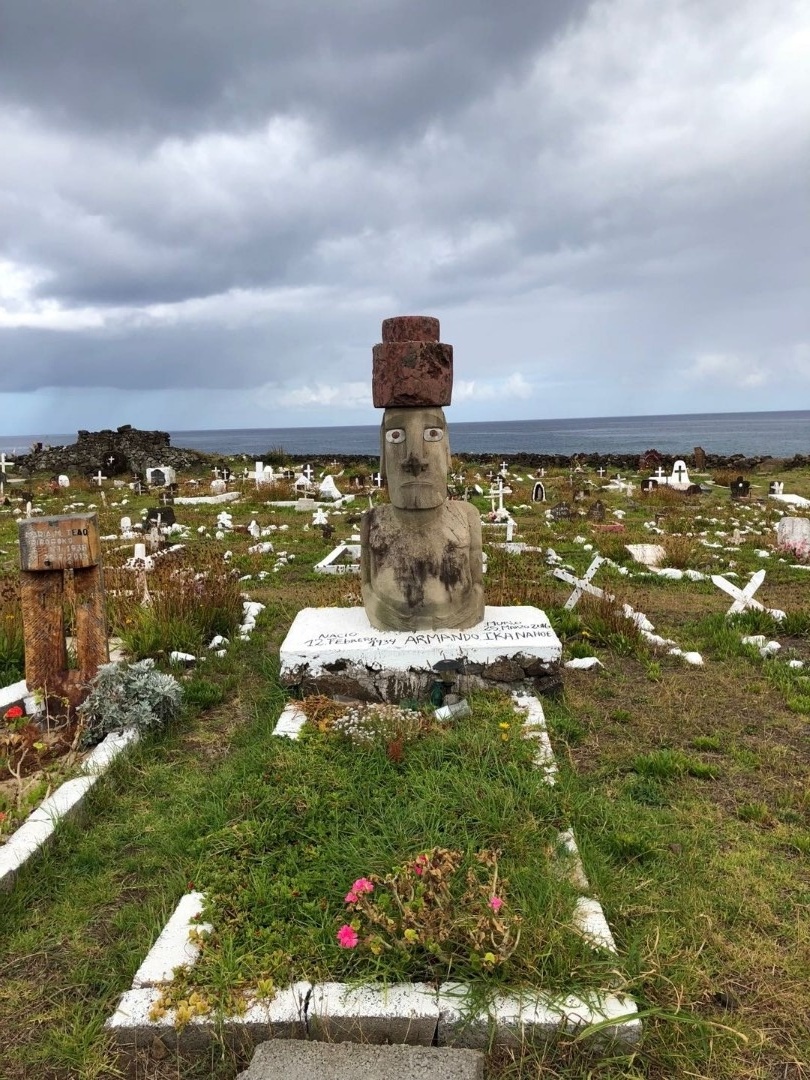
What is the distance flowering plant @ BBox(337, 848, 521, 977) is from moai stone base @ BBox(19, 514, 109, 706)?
3.39 meters

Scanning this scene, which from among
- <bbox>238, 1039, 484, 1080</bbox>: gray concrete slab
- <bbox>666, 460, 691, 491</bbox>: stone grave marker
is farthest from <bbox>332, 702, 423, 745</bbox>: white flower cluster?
<bbox>666, 460, 691, 491</bbox>: stone grave marker

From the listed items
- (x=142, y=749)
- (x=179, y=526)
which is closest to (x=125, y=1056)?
(x=142, y=749)

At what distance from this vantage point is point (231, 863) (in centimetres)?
346

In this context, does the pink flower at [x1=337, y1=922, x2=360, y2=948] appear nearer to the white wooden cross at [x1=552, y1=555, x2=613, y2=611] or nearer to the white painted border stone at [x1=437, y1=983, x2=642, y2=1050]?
the white painted border stone at [x1=437, y1=983, x2=642, y2=1050]

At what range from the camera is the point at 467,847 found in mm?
3383

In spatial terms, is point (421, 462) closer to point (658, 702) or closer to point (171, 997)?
point (658, 702)

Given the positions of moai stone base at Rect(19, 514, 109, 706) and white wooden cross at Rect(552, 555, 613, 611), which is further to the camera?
white wooden cross at Rect(552, 555, 613, 611)

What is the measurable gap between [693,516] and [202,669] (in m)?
12.4

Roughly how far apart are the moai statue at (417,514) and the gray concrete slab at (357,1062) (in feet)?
11.7

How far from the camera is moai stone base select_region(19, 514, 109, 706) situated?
17.5 ft

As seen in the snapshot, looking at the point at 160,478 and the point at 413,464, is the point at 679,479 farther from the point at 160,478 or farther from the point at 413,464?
the point at 413,464

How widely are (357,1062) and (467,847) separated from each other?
44.4 inches

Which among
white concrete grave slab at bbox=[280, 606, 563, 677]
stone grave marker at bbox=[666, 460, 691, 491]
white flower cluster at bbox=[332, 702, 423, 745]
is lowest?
white flower cluster at bbox=[332, 702, 423, 745]

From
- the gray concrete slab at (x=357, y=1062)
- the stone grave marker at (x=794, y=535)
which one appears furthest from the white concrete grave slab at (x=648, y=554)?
the gray concrete slab at (x=357, y=1062)
